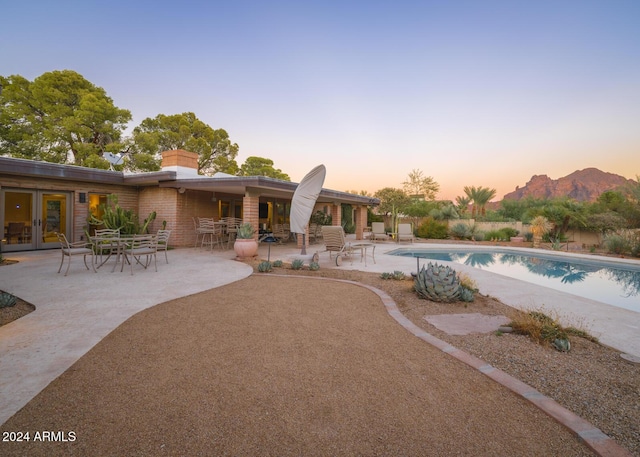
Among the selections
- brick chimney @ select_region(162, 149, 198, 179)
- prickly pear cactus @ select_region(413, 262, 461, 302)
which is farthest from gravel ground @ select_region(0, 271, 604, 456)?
brick chimney @ select_region(162, 149, 198, 179)

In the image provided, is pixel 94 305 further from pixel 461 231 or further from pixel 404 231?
pixel 461 231

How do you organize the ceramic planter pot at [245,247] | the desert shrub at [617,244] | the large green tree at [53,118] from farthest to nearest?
the large green tree at [53,118] < the desert shrub at [617,244] < the ceramic planter pot at [245,247]

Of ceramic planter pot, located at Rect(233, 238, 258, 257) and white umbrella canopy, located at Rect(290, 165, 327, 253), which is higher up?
white umbrella canopy, located at Rect(290, 165, 327, 253)

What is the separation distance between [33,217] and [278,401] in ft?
42.4

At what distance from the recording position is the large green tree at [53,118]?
17.4 metres

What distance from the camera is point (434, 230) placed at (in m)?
17.0

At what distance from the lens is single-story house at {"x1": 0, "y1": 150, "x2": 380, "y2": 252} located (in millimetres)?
9242

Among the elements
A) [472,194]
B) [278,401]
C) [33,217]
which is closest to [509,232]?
[472,194]

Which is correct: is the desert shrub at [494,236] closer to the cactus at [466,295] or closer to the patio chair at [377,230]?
the patio chair at [377,230]

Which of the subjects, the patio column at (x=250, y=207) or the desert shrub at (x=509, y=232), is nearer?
the patio column at (x=250, y=207)

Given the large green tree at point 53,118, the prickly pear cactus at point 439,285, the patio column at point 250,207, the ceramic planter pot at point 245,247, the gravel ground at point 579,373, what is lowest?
the gravel ground at point 579,373

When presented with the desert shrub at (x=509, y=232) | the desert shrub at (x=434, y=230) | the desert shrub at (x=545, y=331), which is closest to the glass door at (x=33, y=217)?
the desert shrub at (x=545, y=331)

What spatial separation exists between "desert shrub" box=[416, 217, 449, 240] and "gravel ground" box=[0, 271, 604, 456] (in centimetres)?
1506

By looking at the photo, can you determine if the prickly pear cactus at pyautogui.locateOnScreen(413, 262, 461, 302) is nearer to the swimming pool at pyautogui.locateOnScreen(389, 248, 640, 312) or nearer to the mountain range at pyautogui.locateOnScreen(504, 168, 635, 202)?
the swimming pool at pyautogui.locateOnScreen(389, 248, 640, 312)
